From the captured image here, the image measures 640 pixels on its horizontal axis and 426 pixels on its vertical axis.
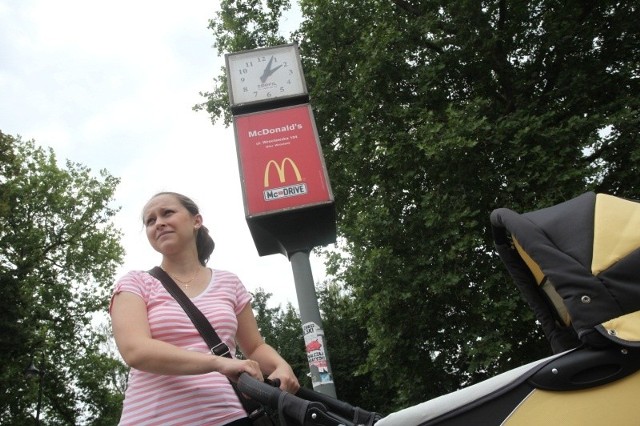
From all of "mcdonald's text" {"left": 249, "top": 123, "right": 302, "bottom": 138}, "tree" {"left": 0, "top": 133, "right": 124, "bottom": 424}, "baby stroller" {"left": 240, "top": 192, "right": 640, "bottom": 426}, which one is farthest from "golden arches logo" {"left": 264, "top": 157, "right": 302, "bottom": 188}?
"tree" {"left": 0, "top": 133, "right": 124, "bottom": 424}

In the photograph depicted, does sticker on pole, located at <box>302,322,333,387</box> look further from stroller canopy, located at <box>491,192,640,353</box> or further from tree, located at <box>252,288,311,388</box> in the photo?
tree, located at <box>252,288,311,388</box>

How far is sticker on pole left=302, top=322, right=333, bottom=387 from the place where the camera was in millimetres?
4781

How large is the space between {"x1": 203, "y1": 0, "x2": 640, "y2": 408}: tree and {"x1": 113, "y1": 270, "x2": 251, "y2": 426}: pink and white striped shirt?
7.29 meters

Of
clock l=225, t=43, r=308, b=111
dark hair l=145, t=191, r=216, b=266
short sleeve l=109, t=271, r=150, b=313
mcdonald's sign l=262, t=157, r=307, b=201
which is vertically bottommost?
short sleeve l=109, t=271, r=150, b=313

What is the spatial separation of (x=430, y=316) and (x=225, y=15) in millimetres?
7575

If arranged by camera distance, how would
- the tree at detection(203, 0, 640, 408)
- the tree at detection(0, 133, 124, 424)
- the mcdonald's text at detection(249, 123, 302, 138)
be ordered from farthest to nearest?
the tree at detection(0, 133, 124, 424) → the tree at detection(203, 0, 640, 408) → the mcdonald's text at detection(249, 123, 302, 138)

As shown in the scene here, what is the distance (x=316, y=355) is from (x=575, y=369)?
3.31 m

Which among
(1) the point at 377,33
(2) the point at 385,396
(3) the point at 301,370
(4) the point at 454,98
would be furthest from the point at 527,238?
(3) the point at 301,370

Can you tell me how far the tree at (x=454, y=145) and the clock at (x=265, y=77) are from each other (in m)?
3.13

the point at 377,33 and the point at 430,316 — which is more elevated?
the point at 377,33

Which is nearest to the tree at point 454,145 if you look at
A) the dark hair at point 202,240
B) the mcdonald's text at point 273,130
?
the mcdonald's text at point 273,130

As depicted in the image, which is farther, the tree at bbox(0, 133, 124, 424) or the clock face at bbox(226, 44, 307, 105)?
the tree at bbox(0, 133, 124, 424)

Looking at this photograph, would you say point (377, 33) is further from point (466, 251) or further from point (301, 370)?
point (301, 370)

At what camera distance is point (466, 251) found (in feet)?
30.4
